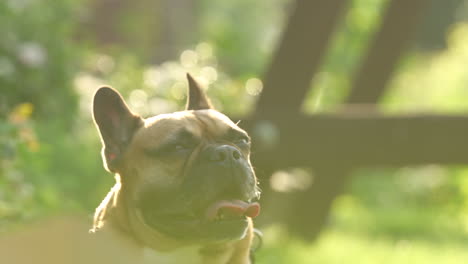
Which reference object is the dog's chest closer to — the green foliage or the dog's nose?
the dog's nose

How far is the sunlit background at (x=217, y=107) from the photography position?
6.26 metres

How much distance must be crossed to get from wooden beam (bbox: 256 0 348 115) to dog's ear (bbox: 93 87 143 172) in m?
2.76

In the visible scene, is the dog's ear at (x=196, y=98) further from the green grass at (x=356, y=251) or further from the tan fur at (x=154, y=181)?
the green grass at (x=356, y=251)

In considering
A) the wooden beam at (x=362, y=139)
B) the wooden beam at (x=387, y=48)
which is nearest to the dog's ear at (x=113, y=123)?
the wooden beam at (x=362, y=139)

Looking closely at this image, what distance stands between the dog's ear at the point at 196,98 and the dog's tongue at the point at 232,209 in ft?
2.80

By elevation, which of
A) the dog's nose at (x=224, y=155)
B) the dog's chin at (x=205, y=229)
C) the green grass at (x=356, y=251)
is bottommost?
the green grass at (x=356, y=251)

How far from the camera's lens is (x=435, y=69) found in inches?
568

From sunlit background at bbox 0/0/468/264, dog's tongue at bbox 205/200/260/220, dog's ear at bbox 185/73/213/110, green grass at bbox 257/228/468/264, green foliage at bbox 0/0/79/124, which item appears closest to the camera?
dog's tongue at bbox 205/200/260/220

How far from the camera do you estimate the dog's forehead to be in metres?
3.74

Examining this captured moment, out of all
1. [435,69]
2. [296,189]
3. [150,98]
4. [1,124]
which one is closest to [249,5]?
[435,69]

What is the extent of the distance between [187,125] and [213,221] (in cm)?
45

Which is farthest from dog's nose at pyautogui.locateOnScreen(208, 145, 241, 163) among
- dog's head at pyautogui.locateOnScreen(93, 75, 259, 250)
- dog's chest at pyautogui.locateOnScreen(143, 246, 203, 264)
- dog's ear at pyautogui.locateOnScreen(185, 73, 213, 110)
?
dog's ear at pyautogui.locateOnScreen(185, 73, 213, 110)

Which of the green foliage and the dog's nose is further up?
the green foliage

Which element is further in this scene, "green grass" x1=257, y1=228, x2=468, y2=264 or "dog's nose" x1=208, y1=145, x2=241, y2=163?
"green grass" x1=257, y1=228, x2=468, y2=264
